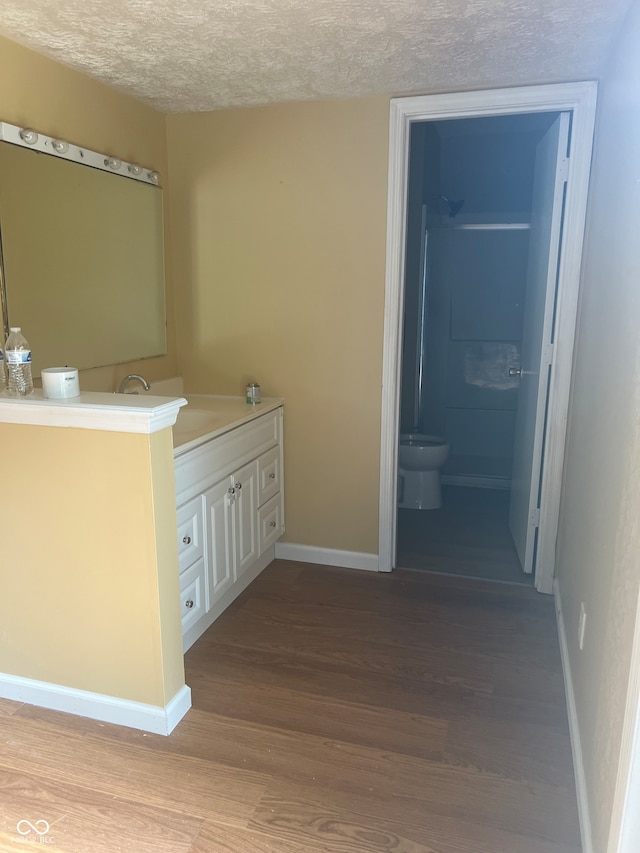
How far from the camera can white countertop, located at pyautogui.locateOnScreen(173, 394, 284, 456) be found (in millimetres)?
2345

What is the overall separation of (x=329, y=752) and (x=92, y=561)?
934 mm

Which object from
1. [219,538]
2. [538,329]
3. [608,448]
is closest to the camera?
[608,448]

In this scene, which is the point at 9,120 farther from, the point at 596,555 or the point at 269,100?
the point at 596,555

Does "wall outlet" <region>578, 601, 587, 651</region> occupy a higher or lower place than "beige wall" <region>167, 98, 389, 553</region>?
lower

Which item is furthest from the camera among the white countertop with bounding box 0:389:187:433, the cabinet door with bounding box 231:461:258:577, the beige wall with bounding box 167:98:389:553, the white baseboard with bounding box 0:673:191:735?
the beige wall with bounding box 167:98:389:553

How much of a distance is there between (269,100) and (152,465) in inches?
74.1

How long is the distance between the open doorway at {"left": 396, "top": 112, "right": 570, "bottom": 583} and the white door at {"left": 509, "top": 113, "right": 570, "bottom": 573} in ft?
2.40

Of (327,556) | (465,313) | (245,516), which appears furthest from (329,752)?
(465,313)

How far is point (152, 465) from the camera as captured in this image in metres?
1.82

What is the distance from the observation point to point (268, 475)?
120 inches

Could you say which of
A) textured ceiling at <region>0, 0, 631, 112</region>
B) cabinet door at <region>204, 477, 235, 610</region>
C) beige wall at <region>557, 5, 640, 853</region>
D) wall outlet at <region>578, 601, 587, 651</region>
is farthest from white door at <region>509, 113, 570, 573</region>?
cabinet door at <region>204, 477, 235, 610</region>

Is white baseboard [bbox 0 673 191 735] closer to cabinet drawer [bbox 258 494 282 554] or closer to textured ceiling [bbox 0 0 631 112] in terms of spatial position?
cabinet drawer [bbox 258 494 282 554]

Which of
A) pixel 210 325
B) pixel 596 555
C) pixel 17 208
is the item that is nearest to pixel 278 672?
pixel 596 555
